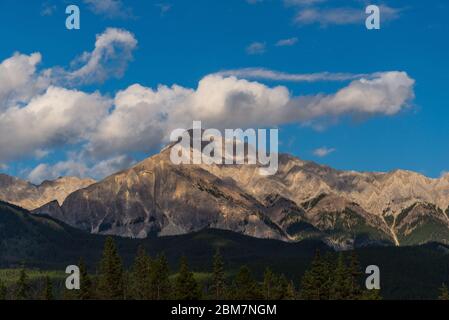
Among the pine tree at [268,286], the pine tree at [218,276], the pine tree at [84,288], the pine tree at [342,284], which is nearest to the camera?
the pine tree at [342,284]

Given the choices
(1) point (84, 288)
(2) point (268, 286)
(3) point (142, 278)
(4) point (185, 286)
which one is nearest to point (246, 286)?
(4) point (185, 286)

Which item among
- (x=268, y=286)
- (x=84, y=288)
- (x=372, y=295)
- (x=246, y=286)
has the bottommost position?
(x=372, y=295)

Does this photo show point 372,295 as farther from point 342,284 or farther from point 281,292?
point 281,292

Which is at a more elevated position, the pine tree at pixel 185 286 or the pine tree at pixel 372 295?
the pine tree at pixel 185 286

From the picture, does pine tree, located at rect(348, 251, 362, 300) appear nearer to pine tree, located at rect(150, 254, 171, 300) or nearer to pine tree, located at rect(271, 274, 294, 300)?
pine tree, located at rect(271, 274, 294, 300)

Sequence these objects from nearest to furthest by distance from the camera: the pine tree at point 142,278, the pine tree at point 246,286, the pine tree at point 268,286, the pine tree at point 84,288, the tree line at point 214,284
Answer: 1. the tree line at point 214,284
2. the pine tree at point 246,286
3. the pine tree at point 84,288
4. the pine tree at point 268,286
5. the pine tree at point 142,278

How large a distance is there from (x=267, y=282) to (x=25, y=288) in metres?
55.4

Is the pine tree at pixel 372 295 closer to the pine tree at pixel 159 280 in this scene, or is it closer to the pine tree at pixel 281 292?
the pine tree at pixel 281 292

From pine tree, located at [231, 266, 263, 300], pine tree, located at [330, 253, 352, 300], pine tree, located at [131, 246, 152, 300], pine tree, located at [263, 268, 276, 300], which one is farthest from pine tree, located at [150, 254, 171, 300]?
pine tree, located at [330, 253, 352, 300]

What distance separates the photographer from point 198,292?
509 feet

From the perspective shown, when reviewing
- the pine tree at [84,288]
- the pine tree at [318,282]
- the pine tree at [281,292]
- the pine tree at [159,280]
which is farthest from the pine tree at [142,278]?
the pine tree at [318,282]

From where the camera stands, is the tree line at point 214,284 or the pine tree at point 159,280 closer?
the tree line at point 214,284
